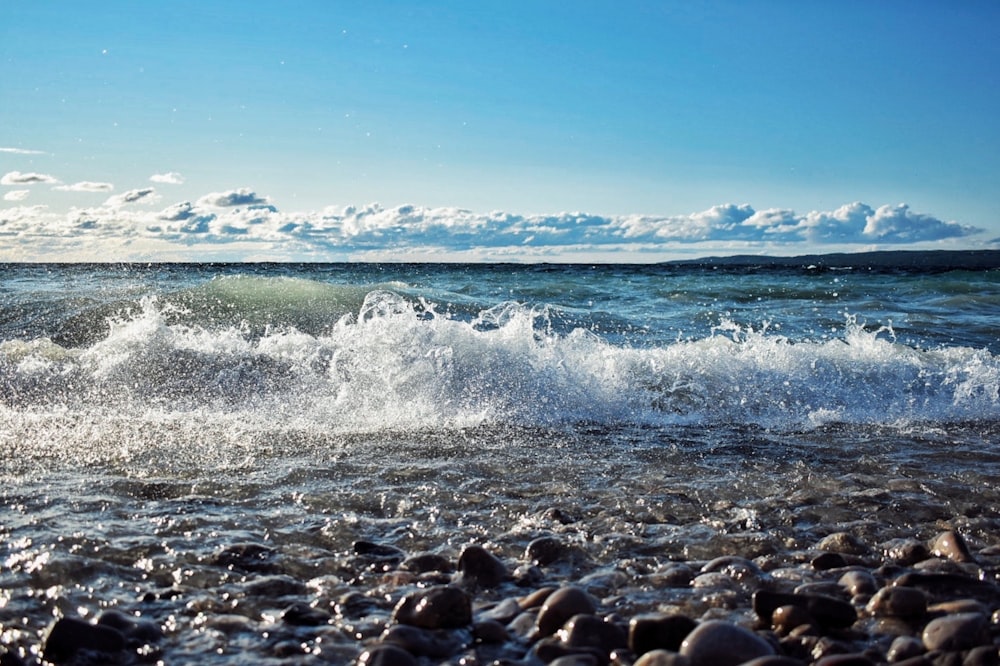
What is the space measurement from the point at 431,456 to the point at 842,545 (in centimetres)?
208

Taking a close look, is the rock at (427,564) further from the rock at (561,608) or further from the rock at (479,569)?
the rock at (561,608)

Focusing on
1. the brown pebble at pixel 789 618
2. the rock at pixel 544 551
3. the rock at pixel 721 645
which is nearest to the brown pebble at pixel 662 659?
the rock at pixel 721 645

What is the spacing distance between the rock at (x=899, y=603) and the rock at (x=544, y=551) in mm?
992

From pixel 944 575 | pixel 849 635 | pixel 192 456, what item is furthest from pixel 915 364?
pixel 192 456

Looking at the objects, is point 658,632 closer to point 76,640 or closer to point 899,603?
point 899,603

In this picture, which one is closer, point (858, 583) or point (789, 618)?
point (789, 618)

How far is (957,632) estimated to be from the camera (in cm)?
213

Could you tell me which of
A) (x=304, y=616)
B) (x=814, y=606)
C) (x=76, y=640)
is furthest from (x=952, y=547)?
(x=76, y=640)

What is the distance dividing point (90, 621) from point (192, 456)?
2.05m

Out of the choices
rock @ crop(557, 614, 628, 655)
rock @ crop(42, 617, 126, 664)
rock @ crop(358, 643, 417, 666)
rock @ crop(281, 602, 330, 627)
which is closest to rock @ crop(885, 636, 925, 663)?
rock @ crop(557, 614, 628, 655)

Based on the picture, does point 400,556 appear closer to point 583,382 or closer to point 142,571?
point 142,571

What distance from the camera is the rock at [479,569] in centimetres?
255

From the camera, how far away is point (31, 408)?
548cm

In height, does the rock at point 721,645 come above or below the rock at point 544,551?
above
